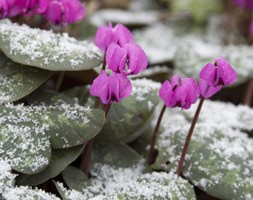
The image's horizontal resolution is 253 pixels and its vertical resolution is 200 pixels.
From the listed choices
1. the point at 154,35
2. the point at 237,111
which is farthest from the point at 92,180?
the point at 154,35

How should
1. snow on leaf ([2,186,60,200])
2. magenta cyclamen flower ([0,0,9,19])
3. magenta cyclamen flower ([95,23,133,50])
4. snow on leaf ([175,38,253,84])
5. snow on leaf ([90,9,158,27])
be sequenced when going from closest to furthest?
snow on leaf ([2,186,60,200]) < magenta cyclamen flower ([95,23,133,50]) < magenta cyclamen flower ([0,0,9,19]) < snow on leaf ([175,38,253,84]) < snow on leaf ([90,9,158,27])

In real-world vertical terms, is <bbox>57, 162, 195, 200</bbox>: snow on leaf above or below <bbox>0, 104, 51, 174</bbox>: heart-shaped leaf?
below

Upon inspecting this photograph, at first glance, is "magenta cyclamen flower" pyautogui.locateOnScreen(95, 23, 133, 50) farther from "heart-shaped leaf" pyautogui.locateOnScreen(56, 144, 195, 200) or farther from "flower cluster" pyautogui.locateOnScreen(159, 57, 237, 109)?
"heart-shaped leaf" pyautogui.locateOnScreen(56, 144, 195, 200)

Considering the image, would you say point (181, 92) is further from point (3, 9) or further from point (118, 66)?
point (3, 9)

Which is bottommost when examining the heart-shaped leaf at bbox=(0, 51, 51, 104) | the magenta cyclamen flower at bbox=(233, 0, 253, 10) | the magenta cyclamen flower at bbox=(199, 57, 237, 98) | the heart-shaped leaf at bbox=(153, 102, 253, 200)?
the heart-shaped leaf at bbox=(153, 102, 253, 200)

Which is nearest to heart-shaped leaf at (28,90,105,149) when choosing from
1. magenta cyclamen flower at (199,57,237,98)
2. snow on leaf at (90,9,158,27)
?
magenta cyclamen flower at (199,57,237,98)

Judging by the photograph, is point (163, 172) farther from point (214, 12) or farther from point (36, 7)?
point (214, 12)

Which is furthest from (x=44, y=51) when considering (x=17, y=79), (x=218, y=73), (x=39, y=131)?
(x=218, y=73)

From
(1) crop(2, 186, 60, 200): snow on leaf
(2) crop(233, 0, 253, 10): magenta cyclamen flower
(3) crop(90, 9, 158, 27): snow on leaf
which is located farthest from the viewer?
(3) crop(90, 9, 158, 27): snow on leaf
